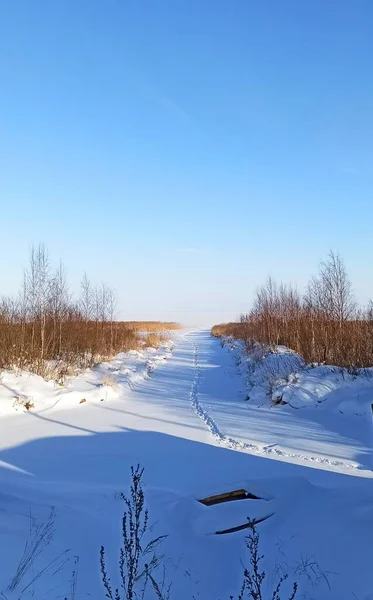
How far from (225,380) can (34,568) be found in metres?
14.8

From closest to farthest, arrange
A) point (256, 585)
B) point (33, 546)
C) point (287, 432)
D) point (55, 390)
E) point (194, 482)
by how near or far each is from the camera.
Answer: point (256, 585), point (33, 546), point (194, 482), point (287, 432), point (55, 390)

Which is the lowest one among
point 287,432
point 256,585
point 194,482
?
point 287,432

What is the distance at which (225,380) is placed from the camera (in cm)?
1789

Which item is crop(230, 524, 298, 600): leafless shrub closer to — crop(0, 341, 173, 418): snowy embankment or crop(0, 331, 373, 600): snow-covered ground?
crop(0, 331, 373, 600): snow-covered ground

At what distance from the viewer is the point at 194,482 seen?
5.96 m

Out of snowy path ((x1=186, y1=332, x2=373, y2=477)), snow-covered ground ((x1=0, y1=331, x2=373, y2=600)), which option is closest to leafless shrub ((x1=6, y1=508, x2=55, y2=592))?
snow-covered ground ((x1=0, y1=331, x2=373, y2=600))

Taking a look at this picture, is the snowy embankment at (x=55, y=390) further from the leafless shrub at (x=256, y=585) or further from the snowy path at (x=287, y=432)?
the leafless shrub at (x=256, y=585)

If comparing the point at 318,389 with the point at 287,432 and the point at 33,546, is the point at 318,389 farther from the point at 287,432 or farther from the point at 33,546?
the point at 33,546

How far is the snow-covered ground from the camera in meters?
3.46

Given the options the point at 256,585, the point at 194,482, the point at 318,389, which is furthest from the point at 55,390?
the point at 256,585

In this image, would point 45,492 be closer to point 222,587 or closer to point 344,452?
point 222,587

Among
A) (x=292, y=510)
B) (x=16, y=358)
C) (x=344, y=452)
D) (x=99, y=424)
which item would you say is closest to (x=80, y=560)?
(x=292, y=510)

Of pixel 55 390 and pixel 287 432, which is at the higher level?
pixel 55 390

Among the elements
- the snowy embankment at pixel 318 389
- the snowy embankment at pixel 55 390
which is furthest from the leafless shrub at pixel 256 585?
the snowy embankment at pixel 55 390
